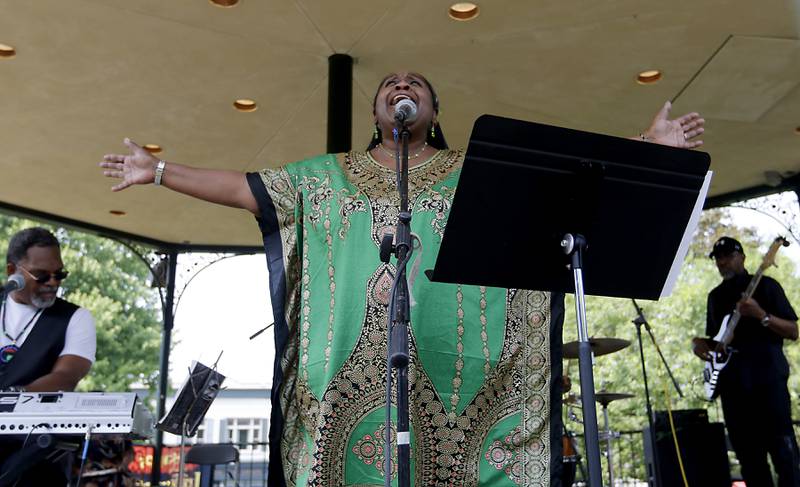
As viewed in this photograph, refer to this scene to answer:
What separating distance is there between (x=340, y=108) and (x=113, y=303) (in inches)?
613

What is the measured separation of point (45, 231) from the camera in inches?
131

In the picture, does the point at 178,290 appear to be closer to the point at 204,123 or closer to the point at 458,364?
the point at 204,123

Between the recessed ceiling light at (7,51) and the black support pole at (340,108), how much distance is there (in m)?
2.05

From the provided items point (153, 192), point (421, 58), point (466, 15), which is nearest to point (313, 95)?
point (421, 58)

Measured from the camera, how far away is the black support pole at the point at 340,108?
4785mm

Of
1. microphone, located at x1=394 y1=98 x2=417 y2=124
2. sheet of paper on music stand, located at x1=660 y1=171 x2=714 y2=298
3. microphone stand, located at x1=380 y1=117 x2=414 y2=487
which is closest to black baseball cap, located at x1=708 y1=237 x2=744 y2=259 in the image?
sheet of paper on music stand, located at x1=660 y1=171 x2=714 y2=298

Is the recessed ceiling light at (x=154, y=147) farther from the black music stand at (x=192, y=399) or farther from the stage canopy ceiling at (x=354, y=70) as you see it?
the black music stand at (x=192, y=399)

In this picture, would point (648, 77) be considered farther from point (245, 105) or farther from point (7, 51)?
point (7, 51)

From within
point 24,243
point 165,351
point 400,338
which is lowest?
point 400,338

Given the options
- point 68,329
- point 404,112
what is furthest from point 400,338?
point 68,329

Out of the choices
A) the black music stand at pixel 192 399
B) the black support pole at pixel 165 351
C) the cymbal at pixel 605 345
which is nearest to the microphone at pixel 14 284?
the black music stand at pixel 192 399

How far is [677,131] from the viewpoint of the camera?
241 centimetres

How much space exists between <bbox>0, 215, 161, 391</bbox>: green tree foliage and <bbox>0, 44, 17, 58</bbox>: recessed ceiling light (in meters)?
13.5

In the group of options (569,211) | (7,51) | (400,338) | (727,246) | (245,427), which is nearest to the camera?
(400,338)
